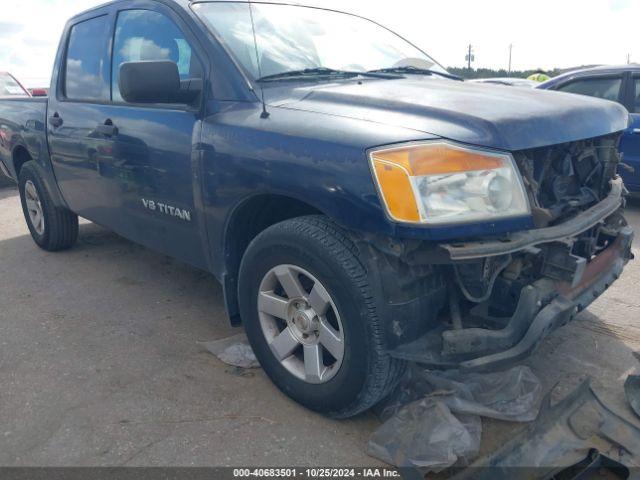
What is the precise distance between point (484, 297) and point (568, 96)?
127 centimetres

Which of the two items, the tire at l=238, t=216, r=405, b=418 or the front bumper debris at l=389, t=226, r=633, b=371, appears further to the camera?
the tire at l=238, t=216, r=405, b=418

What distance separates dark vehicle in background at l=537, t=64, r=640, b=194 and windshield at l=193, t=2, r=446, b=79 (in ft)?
11.0

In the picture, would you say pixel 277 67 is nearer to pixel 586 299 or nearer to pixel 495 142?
pixel 495 142

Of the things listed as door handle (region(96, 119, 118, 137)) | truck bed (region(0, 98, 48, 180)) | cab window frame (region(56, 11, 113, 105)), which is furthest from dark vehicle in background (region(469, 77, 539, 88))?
truck bed (region(0, 98, 48, 180))

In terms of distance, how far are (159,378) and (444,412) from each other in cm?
147

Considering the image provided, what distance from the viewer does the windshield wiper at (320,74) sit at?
2819 millimetres

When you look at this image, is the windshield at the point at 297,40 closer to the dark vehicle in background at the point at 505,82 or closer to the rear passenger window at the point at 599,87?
the dark vehicle in background at the point at 505,82

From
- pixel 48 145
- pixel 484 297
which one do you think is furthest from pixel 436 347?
pixel 48 145

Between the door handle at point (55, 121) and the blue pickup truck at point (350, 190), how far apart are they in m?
0.69

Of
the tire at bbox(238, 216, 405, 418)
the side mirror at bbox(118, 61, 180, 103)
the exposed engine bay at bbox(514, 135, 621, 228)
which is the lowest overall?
the tire at bbox(238, 216, 405, 418)

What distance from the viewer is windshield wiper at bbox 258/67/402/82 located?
2.82m

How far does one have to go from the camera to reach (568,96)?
2.84m

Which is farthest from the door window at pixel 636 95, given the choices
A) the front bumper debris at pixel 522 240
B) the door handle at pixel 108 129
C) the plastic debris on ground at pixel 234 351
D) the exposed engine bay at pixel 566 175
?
the door handle at pixel 108 129

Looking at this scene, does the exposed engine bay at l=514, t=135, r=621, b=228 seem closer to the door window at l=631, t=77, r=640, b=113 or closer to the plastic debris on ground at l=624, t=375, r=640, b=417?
the plastic debris on ground at l=624, t=375, r=640, b=417
